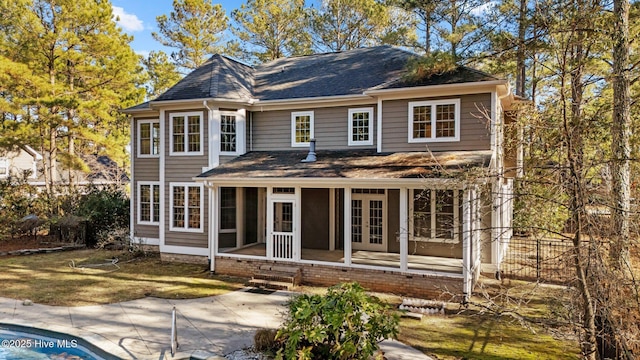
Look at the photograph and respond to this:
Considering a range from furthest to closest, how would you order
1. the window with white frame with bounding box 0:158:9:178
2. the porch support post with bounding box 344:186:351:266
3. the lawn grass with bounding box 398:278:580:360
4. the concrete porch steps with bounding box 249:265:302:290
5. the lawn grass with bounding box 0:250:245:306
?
the window with white frame with bounding box 0:158:9:178 < the concrete porch steps with bounding box 249:265:302:290 < the porch support post with bounding box 344:186:351:266 < the lawn grass with bounding box 0:250:245:306 < the lawn grass with bounding box 398:278:580:360

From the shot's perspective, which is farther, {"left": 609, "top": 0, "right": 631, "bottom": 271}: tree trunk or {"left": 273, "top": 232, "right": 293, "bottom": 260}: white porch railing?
{"left": 273, "top": 232, "right": 293, "bottom": 260}: white porch railing

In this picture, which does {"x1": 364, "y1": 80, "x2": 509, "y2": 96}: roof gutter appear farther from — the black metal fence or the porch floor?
the porch floor

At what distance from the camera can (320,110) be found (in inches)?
554

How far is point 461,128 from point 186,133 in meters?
9.16

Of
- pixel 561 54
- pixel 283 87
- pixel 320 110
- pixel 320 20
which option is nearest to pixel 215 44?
pixel 320 20

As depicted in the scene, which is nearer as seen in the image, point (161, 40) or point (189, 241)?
point (189, 241)

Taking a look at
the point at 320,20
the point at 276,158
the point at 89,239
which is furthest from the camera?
the point at 320,20

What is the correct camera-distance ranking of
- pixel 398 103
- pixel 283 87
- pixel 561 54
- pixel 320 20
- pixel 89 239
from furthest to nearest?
pixel 320 20 → pixel 89 239 → pixel 283 87 → pixel 398 103 → pixel 561 54

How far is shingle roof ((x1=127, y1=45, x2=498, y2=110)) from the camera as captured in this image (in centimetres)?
1404

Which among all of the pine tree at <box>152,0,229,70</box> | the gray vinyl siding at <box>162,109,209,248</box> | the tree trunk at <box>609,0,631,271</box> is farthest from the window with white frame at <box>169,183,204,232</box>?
the pine tree at <box>152,0,229,70</box>

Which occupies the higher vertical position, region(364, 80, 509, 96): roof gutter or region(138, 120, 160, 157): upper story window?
region(364, 80, 509, 96): roof gutter

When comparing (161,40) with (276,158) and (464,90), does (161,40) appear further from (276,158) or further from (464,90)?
(464,90)

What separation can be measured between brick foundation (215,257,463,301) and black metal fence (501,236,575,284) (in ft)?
5.36

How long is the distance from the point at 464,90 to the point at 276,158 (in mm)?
6306
